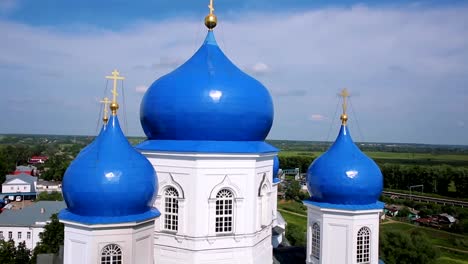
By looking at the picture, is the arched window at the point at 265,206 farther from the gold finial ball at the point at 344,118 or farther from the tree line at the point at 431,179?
the tree line at the point at 431,179

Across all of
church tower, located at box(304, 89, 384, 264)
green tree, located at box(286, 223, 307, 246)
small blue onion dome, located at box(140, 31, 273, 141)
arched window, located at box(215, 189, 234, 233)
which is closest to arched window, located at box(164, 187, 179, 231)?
arched window, located at box(215, 189, 234, 233)

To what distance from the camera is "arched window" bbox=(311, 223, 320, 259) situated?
40.3ft

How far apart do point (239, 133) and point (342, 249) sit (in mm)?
4352

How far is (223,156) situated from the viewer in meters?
10.4

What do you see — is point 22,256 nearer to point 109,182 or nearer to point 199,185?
point 199,185

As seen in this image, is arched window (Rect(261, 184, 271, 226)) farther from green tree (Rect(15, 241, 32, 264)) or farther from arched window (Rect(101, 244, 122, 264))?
green tree (Rect(15, 241, 32, 264))

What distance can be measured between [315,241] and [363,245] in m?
1.38

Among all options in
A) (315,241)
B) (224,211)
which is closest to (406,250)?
(315,241)

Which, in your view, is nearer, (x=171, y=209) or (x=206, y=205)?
(x=206, y=205)

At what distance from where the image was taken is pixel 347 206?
11.6 meters

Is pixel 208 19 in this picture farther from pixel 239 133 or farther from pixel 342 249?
pixel 342 249

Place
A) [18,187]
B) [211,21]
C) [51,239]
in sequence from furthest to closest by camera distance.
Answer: [18,187]
[51,239]
[211,21]

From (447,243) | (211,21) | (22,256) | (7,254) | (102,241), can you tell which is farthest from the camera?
(447,243)

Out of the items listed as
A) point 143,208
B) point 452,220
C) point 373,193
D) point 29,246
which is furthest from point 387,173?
point 143,208
